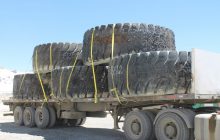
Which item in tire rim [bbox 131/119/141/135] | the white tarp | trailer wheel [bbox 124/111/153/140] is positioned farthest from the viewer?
tire rim [bbox 131/119/141/135]

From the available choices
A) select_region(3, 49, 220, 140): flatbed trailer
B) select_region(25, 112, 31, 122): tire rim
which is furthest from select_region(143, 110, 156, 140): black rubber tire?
select_region(25, 112, 31, 122): tire rim

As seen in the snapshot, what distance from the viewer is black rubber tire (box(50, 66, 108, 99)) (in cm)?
1221

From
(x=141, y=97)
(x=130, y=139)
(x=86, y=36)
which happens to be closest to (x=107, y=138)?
(x=130, y=139)

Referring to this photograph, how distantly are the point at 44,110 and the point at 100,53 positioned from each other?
4.16 metres

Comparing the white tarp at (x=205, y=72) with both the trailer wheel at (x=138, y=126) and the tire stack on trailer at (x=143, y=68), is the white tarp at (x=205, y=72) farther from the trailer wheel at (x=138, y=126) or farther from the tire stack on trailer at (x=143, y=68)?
the trailer wheel at (x=138, y=126)

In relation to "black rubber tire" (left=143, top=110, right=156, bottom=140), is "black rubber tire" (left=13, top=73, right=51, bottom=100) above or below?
above

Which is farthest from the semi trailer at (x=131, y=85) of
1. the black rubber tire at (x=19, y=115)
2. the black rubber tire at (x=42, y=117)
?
the black rubber tire at (x=19, y=115)

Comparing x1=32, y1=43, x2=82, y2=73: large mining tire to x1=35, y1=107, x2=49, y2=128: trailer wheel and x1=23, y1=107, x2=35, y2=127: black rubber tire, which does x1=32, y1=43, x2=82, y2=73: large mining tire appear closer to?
x1=35, y1=107, x2=49, y2=128: trailer wheel

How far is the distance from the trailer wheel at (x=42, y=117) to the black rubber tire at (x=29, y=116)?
273 mm

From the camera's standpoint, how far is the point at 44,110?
48.4 ft

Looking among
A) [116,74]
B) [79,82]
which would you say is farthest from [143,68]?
[79,82]

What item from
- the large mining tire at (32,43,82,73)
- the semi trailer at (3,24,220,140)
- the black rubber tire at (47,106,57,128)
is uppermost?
the large mining tire at (32,43,82,73)

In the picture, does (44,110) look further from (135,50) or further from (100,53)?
(135,50)

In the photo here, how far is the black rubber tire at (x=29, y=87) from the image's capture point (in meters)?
15.2
